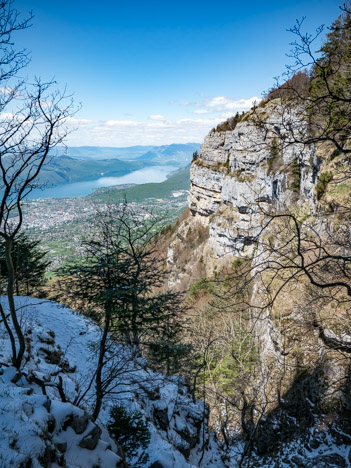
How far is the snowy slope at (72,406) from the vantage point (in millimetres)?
3572

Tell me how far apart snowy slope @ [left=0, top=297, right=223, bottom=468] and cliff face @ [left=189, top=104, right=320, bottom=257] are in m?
13.5

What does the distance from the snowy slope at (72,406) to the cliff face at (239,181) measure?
44.4 ft

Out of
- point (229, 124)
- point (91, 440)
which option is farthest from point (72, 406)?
point (229, 124)

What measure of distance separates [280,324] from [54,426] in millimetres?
7651

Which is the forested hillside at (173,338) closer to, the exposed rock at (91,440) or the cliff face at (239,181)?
the exposed rock at (91,440)

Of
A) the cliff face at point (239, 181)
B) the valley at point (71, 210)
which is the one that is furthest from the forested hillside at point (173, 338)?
the valley at point (71, 210)

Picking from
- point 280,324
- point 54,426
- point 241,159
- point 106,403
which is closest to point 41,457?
point 54,426

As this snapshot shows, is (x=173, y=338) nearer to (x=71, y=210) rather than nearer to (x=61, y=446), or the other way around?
(x=61, y=446)

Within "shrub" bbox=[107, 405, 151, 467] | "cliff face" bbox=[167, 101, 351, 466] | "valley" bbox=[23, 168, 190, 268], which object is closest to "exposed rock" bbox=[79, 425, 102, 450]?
"shrub" bbox=[107, 405, 151, 467]

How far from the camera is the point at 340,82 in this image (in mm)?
3898

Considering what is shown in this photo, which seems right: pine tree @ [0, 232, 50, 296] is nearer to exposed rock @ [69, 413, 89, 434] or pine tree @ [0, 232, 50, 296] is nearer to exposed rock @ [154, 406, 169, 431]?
exposed rock @ [69, 413, 89, 434]

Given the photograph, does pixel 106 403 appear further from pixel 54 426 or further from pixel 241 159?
pixel 241 159

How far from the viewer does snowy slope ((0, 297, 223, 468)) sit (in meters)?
3.57

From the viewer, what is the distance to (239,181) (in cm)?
3309
